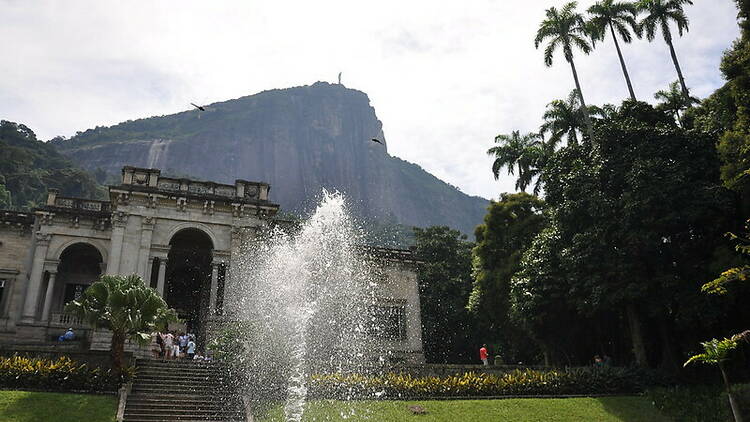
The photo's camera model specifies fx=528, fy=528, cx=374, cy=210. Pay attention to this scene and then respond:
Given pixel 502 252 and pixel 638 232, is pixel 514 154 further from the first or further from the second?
pixel 638 232

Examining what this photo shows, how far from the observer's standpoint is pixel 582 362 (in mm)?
27750

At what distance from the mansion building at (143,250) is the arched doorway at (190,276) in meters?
0.09

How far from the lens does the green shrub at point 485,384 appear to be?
1811 centimetres

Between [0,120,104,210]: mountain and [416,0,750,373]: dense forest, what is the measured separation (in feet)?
177

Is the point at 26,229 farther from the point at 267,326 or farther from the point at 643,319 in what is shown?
the point at 643,319

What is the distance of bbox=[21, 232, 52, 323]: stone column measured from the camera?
26.3 meters

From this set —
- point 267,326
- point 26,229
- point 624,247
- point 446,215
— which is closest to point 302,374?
point 267,326

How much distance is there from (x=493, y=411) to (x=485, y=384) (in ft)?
7.79

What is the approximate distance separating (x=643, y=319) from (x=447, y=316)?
62.0 ft

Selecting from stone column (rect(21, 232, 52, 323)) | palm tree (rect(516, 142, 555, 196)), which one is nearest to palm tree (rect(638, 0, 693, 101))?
palm tree (rect(516, 142, 555, 196))

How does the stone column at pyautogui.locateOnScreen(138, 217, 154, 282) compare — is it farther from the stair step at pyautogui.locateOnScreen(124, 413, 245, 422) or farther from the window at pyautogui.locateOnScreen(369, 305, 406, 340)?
the window at pyautogui.locateOnScreen(369, 305, 406, 340)

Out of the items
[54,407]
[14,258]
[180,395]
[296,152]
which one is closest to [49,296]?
[14,258]

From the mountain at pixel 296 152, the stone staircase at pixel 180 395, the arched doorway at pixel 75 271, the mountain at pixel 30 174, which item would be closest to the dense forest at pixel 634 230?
the stone staircase at pixel 180 395

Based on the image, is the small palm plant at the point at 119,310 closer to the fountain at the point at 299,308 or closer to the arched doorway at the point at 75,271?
the fountain at the point at 299,308
